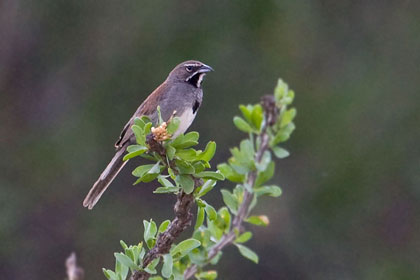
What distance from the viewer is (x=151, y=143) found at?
9.66 feet

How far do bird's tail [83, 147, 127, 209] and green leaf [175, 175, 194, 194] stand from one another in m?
1.62

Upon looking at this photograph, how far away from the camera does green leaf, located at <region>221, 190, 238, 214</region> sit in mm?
3084

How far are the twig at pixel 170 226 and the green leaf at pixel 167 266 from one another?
7 centimetres

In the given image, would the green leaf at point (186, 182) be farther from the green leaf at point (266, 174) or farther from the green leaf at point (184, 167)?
the green leaf at point (266, 174)

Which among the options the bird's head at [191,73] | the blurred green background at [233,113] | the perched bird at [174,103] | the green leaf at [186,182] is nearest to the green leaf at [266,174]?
the green leaf at [186,182]

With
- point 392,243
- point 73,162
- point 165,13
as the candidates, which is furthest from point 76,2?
point 392,243

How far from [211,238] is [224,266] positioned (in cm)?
954

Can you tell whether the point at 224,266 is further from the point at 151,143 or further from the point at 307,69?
the point at 151,143

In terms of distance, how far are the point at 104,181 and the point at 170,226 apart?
2.00m

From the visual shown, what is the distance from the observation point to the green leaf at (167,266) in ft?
9.00

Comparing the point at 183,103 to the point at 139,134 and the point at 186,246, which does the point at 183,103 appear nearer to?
the point at 139,134

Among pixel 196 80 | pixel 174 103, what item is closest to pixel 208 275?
pixel 174 103

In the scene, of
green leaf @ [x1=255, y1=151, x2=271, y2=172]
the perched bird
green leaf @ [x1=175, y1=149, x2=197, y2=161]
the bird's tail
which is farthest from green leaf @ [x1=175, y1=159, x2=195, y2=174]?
the perched bird

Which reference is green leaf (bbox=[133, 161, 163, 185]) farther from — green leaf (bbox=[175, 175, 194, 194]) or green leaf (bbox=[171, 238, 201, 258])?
green leaf (bbox=[171, 238, 201, 258])
